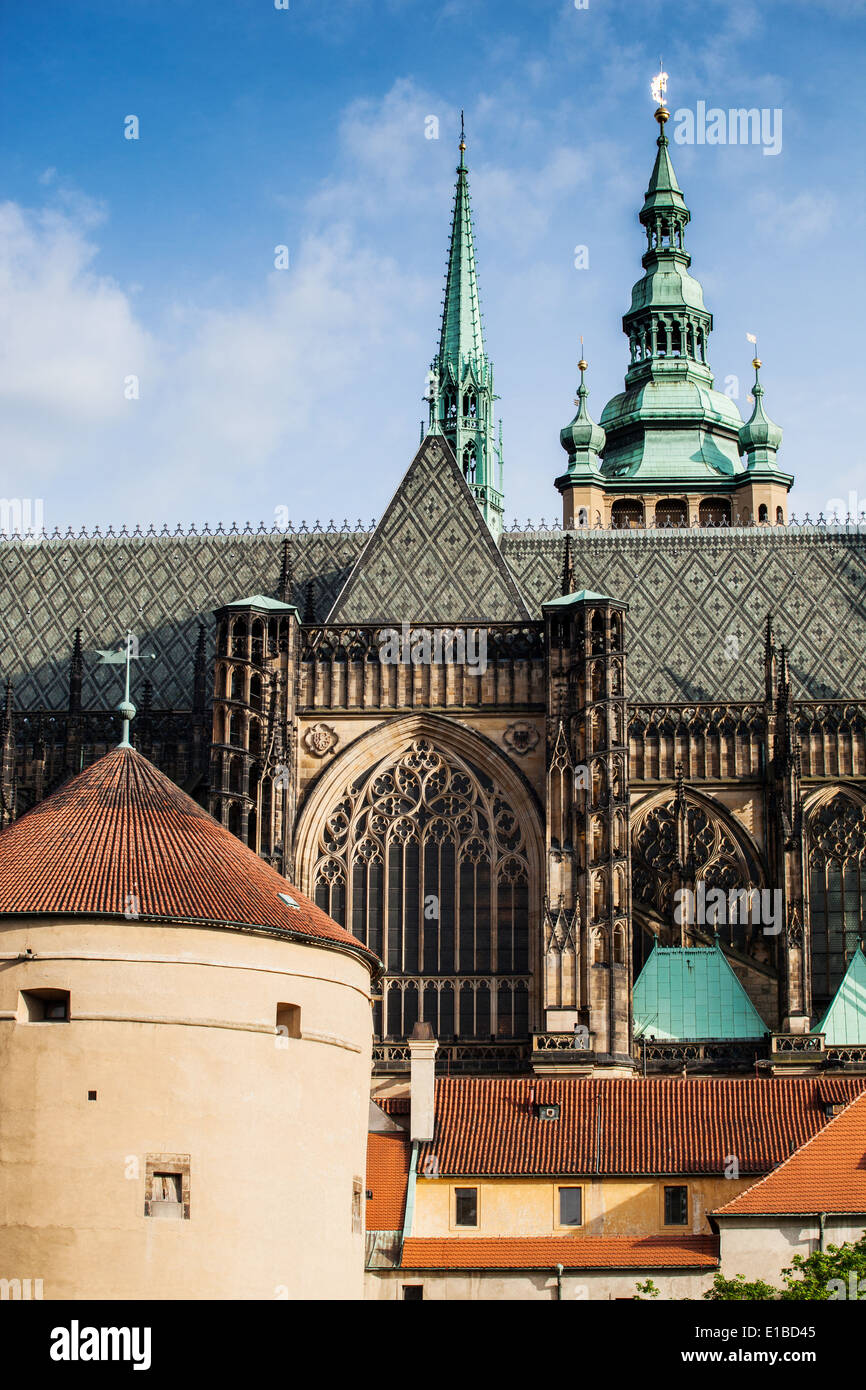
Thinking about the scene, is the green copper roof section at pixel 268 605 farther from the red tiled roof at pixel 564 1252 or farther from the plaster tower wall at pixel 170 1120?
the red tiled roof at pixel 564 1252

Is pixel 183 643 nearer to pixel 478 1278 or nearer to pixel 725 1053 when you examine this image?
pixel 725 1053

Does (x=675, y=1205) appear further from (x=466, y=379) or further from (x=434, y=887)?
(x=466, y=379)

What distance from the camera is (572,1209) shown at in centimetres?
3225

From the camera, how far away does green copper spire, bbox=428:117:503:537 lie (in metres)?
53.7

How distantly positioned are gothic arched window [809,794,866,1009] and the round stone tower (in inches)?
561

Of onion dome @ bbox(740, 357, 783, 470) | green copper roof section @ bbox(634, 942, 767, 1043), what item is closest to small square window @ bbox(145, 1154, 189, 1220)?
green copper roof section @ bbox(634, 942, 767, 1043)

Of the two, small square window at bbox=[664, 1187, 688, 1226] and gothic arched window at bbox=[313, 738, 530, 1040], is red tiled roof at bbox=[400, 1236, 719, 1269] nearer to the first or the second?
small square window at bbox=[664, 1187, 688, 1226]

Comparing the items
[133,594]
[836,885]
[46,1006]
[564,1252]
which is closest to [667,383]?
[133,594]

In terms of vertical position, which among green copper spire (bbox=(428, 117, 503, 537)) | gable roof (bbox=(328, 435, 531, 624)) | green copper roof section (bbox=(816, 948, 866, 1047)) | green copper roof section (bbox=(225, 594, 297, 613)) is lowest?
green copper roof section (bbox=(816, 948, 866, 1047))

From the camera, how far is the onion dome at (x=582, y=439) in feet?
217

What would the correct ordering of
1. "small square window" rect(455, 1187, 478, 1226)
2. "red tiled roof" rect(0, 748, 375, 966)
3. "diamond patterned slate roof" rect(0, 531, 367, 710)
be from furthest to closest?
1. "diamond patterned slate roof" rect(0, 531, 367, 710)
2. "small square window" rect(455, 1187, 478, 1226)
3. "red tiled roof" rect(0, 748, 375, 966)

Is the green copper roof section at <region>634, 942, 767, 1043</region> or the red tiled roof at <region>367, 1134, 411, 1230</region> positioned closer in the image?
the red tiled roof at <region>367, 1134, 411, 1230</region>

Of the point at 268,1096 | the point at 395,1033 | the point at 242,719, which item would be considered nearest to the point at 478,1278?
the point at 268,1096

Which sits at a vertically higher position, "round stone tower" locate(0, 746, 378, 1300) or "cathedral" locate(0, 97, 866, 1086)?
"cathedral" locate(0, 97, 866, 1086)
